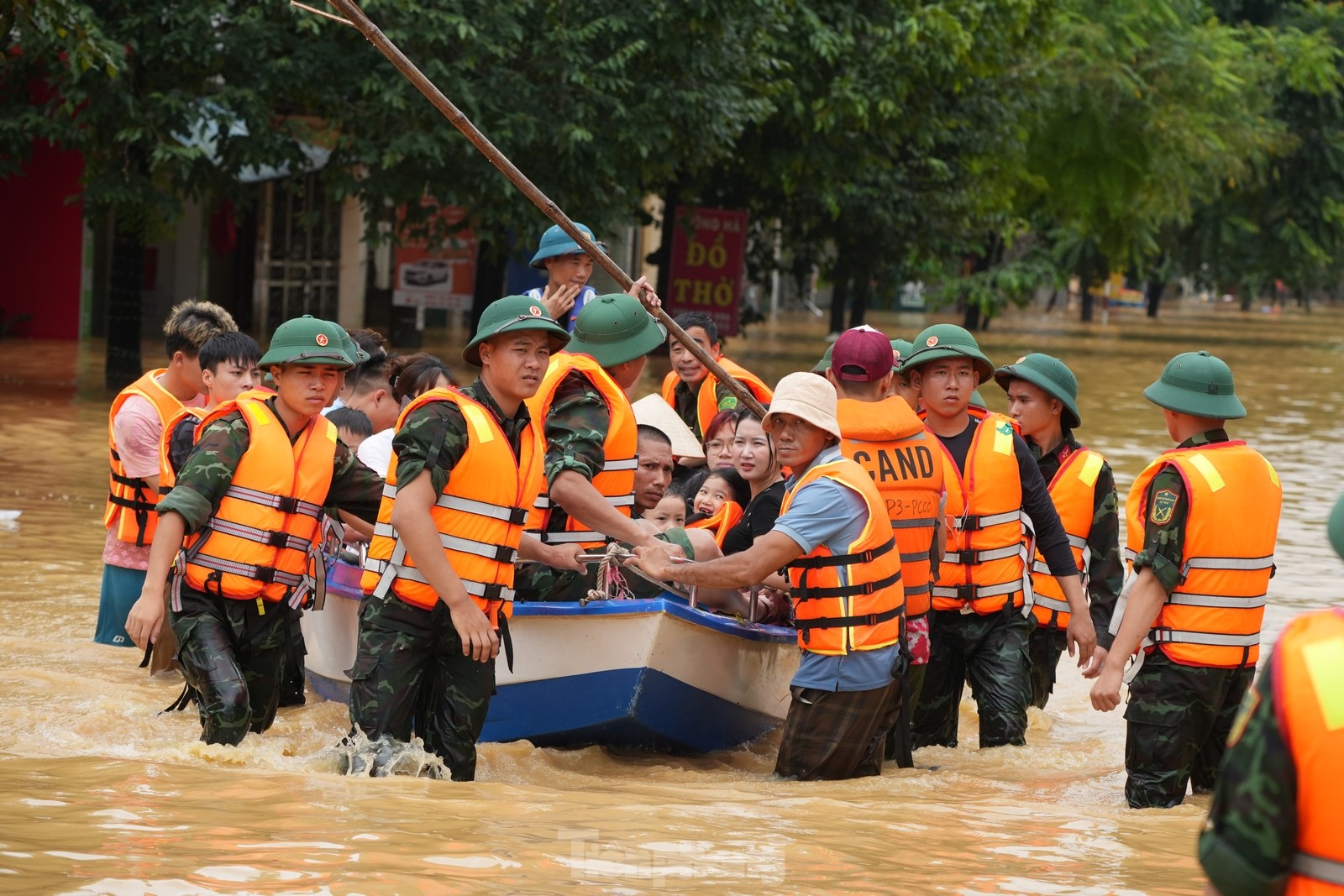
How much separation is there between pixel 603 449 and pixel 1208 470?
2.17 metres

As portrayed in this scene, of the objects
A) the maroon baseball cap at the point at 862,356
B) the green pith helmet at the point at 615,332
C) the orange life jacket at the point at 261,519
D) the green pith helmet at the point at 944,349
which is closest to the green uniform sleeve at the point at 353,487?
the orange life jacket at the point at 261,519

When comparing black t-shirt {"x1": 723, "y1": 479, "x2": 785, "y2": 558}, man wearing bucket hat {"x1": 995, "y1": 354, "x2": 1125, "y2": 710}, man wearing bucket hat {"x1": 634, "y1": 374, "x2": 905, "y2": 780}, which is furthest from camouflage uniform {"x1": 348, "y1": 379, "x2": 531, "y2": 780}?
man wearing bucket hat {"x1": 995, "y1": 354, "x2": 1125, "y2": 710}

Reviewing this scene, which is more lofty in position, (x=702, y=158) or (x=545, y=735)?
(x=702, y=158)

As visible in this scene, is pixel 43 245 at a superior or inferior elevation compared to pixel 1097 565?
superior

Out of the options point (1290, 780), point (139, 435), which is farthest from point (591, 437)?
point (1290, 780)

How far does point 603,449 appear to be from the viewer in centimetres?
632

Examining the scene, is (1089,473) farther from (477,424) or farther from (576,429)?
(477,424)

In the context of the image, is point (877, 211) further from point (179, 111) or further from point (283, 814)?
point (283, 814)

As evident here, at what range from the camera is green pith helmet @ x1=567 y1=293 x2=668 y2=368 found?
666 centimetres

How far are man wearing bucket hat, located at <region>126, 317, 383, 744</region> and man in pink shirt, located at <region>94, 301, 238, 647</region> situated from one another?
1422 mm

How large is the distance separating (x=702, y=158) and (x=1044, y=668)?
12356mm

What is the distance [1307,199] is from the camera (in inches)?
1626

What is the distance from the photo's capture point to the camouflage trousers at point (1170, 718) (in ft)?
19.4

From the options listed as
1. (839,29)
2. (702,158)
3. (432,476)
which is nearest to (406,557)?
(432,476)
